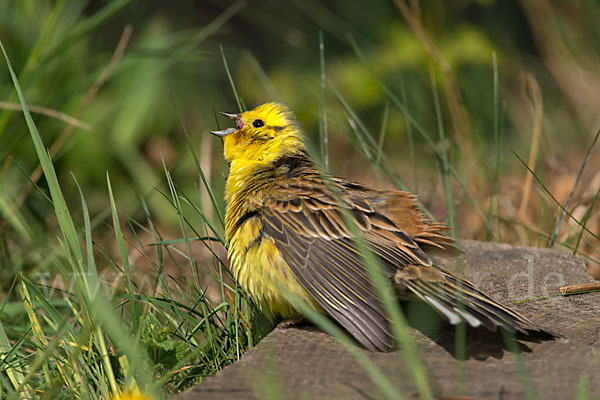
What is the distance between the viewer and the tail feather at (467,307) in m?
2.60

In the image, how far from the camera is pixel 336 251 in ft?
10.1

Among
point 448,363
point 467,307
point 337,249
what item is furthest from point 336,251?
point 448,363

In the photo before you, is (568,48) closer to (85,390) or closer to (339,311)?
(339,311)

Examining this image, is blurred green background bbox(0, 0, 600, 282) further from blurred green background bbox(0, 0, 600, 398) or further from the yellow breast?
the yellow breast

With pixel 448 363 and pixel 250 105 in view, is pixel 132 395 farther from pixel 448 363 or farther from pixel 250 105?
pixel 250 105

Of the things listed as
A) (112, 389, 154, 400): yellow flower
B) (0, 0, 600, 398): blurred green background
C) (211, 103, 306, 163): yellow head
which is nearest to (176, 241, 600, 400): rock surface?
(112, 389, 154, 400): yellow flower

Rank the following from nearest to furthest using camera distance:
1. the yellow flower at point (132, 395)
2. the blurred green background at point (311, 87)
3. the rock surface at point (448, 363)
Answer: the rock surface at point (448, 363) < the yellow flower at point (132, 395) < the blurred green background at point (311, 87)

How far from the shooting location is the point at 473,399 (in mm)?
2096

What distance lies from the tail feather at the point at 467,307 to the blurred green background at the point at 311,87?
6.07 ft

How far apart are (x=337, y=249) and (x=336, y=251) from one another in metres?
0.01

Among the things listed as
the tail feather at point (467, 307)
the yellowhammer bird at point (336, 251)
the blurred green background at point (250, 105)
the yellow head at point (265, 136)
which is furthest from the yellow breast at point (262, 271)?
the yellow head at point (265, 136)

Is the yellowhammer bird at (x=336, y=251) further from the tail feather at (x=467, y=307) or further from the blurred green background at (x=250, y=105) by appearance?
the blurred green background at (x=250, y=105)

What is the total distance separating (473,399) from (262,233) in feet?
4.40

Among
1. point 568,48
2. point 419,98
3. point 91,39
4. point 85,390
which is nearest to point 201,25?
point 91,39
